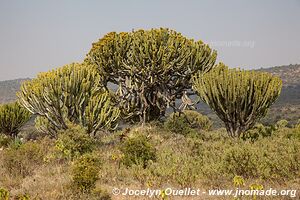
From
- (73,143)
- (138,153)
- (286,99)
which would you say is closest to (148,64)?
(73,143)

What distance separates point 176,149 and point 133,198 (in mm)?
5357

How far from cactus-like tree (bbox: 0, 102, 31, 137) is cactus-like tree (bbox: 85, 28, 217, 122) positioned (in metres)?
8.52

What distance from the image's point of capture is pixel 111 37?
16.5 m

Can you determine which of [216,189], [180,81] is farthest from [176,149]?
[180,81]

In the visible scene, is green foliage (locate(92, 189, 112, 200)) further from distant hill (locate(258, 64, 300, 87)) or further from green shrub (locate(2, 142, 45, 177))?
distant hill (locate(258, 64, 300, 87))

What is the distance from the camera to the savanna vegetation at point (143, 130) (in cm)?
A: 765

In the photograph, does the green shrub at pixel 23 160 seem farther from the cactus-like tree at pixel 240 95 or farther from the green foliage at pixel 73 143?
the cactus-like tree at pixel 240 95

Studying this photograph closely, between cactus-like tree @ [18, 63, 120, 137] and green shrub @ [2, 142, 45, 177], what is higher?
cactus-like tree @ [18, 63, 120, 137]

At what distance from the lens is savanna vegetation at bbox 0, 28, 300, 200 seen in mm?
7648

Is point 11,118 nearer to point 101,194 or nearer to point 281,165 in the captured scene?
point 101,194

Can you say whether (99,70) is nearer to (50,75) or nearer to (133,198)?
(50,75)

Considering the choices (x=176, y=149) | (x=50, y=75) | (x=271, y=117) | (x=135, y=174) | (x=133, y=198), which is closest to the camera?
(x=133, y=198)

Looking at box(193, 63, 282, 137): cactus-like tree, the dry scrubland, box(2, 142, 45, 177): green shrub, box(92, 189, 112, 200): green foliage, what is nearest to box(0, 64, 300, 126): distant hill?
box(193, 63, 282, 137): cactus-like tree

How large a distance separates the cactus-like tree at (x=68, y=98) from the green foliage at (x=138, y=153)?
3.66 m
